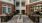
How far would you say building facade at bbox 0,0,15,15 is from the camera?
5.57ft

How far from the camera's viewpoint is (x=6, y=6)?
1.72 m

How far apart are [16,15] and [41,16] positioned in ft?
1.51

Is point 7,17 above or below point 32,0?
below

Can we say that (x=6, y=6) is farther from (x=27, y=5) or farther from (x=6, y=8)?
(x=27, y=5)

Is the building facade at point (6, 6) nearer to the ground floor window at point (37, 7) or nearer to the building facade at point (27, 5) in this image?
the building facade at point (27, 5)

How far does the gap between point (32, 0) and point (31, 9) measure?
170 mm

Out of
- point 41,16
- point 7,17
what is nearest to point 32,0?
point 41,16

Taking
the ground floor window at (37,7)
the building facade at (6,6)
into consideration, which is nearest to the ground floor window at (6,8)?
the building facade at (6,6)

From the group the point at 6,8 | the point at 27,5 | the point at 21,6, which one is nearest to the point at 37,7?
the point at 27,5

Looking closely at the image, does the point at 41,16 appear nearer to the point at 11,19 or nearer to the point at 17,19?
the point at 17,19

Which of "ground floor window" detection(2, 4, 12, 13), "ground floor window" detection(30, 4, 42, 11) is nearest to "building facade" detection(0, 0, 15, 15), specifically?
"ground floor window" detection(2, 4, 12, 13)

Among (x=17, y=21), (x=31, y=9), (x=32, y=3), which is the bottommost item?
(x=17, y=21)

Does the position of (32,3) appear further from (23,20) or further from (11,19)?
(11,19)

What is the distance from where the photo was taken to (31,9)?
1.71 meters
